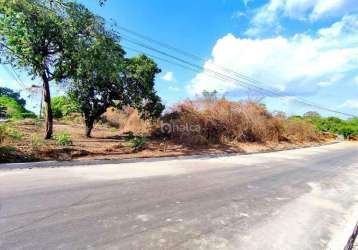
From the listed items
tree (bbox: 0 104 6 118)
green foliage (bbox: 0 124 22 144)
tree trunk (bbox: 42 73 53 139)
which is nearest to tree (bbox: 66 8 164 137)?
tree trunk (bbox: 42 73 53 139)

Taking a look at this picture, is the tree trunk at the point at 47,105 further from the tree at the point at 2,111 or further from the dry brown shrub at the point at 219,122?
the tree at the point at 2,111

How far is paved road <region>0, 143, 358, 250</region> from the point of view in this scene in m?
3.84

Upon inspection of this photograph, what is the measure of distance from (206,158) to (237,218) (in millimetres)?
8161

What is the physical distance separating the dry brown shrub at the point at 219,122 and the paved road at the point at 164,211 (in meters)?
8.97

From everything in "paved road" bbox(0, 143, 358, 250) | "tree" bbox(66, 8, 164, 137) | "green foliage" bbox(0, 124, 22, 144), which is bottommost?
"paved road" bbox(0, 143, 358, 250)

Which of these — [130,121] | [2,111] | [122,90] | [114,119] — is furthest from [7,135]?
[2,111]

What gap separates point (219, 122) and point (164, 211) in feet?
47.8

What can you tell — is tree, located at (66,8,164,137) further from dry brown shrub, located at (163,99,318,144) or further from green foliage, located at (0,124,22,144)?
green foliage, located at (0,124,22,144)

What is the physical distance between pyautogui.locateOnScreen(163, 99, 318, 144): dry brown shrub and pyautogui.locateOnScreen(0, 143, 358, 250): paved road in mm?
8971

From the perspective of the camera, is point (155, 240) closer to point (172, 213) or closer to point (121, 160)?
point (172, 213)

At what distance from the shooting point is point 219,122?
1917 centimetres

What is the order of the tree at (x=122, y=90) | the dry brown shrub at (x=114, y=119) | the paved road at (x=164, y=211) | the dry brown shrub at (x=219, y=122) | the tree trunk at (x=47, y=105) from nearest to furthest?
1. the paved road at (x=164, y=211)
2. the tree trunk at (x=47, y=105)
3. the tree at (x=122, y=90)
4. the dry brown shrub at (x=219, y=122)
5. the dry brown shrub at (x=114, y=119)

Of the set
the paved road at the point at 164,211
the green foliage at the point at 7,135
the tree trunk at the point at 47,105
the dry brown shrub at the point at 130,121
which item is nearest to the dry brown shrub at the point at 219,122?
the dry brown shrub at the point at 130,121

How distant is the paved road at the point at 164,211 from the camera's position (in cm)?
384
